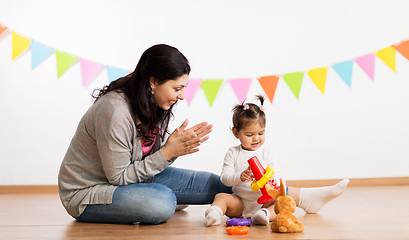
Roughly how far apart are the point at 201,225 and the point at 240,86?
1.60 m

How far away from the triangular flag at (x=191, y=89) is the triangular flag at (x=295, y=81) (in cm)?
59

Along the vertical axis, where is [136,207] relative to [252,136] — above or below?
below

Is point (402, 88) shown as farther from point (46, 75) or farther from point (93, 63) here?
point (46, 75)

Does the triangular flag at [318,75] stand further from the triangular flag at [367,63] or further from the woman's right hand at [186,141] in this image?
the woman's right hand at [186,141]

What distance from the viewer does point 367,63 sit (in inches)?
122

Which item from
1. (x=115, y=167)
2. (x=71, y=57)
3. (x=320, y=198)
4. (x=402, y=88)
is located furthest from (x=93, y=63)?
(x=402, y=88)

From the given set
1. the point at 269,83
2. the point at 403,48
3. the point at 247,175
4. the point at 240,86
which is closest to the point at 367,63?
the point at 403,48

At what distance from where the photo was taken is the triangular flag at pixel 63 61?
3072mm

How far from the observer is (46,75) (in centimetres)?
311

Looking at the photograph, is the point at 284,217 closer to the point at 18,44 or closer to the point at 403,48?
the point at 403,48

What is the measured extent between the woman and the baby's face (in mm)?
245

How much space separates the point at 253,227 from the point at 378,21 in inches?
83.8

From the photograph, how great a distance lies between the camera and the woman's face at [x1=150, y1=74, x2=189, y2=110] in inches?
67.8

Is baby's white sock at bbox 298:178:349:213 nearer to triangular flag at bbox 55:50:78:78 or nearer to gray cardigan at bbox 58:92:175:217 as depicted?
gray cardigan at bbox 58:92:175:217
